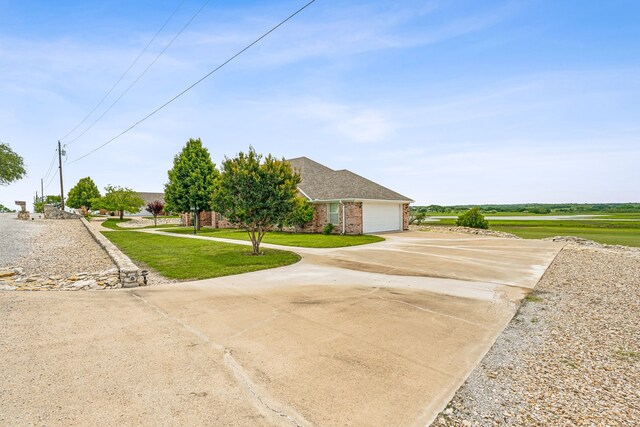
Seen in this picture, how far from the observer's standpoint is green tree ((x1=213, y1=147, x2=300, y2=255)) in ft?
39.9

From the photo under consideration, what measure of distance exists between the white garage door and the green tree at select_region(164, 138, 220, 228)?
1254 centimetres

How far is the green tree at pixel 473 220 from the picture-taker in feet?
93.5

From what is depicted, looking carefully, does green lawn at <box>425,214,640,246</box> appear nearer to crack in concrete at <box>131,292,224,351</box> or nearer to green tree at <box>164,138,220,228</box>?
green tree at <box>164,138,220,228</box>

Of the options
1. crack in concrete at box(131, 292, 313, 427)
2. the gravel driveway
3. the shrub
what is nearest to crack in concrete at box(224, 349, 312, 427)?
crack in concrete at box(131, 292, 313, 427)

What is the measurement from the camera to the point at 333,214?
917 inches

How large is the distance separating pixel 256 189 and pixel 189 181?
15.8m

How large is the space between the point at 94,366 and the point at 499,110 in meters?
19.7

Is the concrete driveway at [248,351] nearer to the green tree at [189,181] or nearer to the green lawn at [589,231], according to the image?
the green tree at [189,181]

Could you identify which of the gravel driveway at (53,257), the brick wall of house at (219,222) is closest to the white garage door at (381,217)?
the brick wall of house at (219,222)

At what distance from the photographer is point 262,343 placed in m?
4.51

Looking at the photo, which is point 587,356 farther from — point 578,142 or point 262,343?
point 578,142

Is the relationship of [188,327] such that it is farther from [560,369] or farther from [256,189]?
[256,189]

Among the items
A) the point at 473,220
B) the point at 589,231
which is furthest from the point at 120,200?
the point at 589,231

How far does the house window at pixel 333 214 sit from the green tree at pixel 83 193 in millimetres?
55162
